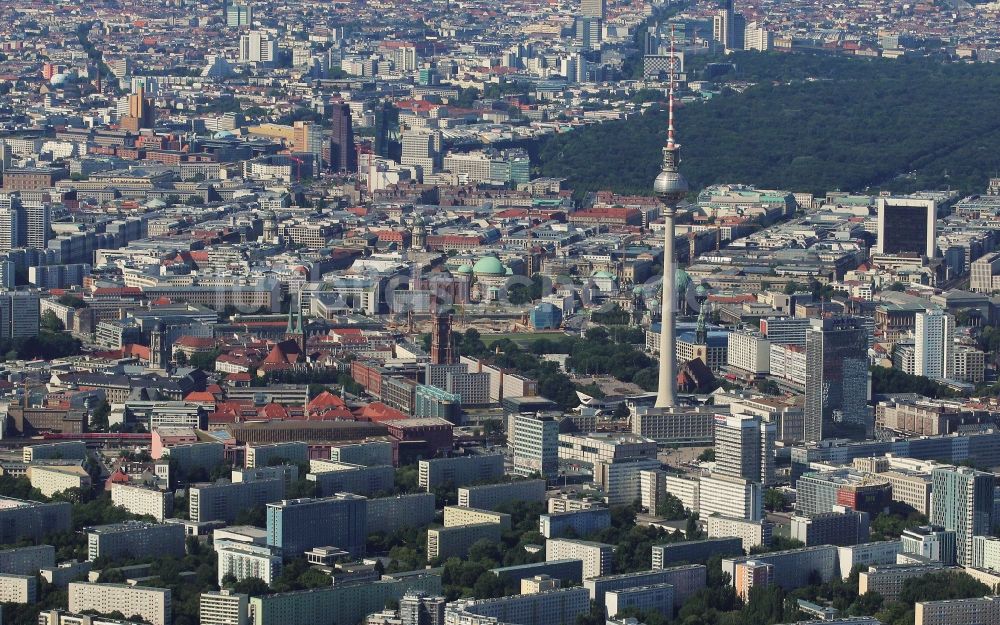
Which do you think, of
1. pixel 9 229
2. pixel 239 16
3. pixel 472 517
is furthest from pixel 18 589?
pixel 239 16

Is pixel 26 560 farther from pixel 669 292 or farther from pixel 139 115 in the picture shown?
pixel 139 115

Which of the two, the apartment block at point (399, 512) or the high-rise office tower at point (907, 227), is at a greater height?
the high-rise office tower at point (907, 227)

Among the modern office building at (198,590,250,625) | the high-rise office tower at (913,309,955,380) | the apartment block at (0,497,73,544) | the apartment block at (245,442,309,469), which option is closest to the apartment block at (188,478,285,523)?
the apartment block at (0,497,73,544)

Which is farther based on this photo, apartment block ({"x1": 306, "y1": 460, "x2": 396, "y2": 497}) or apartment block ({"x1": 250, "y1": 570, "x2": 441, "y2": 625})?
apartment block ({"x1": 306, "y1": 460, "x2": 396, "y2": 497})

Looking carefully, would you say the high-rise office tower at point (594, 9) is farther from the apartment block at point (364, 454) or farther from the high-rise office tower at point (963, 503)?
the high-rise office tower at point (963, 503)

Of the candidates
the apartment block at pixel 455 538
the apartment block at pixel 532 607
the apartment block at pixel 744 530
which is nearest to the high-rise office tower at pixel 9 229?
the apartment block at pixel 455 538

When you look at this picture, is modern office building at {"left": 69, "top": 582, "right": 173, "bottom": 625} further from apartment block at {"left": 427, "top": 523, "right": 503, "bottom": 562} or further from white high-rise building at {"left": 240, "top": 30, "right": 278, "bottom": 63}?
white high-rise building at {"left": 240, "top": 30, "right": 278, "bottom": 63}
